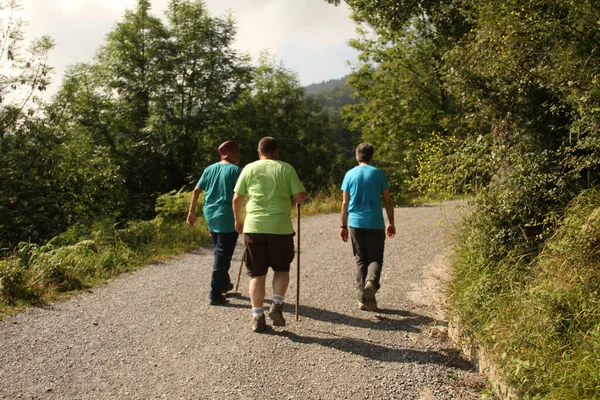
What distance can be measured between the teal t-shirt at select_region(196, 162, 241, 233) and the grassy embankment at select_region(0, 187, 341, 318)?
2.32 metres

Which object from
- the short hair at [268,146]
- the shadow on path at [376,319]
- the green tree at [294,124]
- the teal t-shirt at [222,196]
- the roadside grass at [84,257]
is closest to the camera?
the short hair at [268,146]

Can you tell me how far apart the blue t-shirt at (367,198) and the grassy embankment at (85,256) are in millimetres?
3948

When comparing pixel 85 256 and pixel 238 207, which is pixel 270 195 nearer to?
pixel 238 207

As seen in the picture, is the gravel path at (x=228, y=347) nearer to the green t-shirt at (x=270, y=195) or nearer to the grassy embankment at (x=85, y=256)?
the grassy embankment at (x=85, y=256)

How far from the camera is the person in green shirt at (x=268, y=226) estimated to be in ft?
16.6

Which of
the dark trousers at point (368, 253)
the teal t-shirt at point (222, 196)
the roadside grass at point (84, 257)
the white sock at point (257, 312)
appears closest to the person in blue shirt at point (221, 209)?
the teal t-shirt at point (222, 196)

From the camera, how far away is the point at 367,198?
18.3ft

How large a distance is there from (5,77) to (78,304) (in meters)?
6.61

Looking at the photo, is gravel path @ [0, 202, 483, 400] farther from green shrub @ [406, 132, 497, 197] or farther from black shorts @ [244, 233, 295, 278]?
green shrub @ [406, 132, 497, 197]

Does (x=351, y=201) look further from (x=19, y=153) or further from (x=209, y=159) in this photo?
(x=209, y=159)

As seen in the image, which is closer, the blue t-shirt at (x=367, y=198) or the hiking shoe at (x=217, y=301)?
the blue t-shirt at (x=367, y=198)

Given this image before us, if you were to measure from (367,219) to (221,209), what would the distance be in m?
1.74

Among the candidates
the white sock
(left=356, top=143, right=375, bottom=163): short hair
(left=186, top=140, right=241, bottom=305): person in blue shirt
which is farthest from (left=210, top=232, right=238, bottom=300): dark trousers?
(left=356, top=143, right=375, bottom=163): short hair

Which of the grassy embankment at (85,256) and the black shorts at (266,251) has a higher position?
the black shorts at (266,251)
